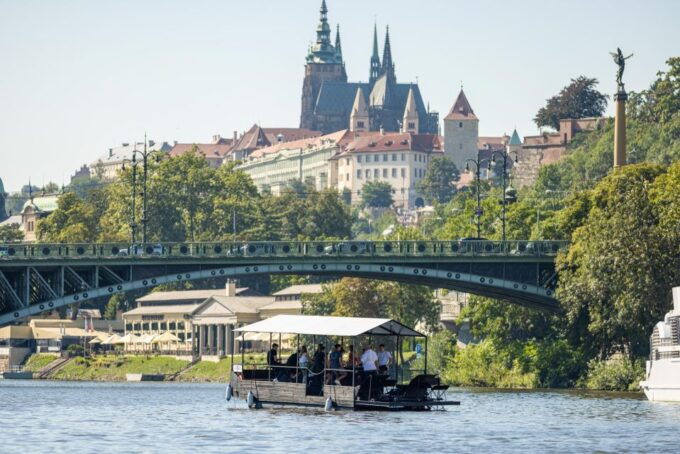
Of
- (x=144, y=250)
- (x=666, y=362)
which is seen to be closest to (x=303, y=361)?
(x=666, y=362)

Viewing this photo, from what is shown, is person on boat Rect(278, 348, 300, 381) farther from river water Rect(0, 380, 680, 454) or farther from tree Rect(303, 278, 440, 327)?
tree Rect(303, 278, 440, 327)

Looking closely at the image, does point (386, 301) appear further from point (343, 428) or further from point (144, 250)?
point (343, 428)

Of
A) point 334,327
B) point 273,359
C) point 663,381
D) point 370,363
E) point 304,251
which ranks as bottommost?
point 663,381

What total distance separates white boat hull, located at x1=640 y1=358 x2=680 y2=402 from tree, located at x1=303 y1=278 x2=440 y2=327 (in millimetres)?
61142

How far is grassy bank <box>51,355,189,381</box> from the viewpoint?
182 meters

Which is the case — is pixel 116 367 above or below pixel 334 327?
below

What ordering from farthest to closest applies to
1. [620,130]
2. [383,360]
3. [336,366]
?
[620,130] → [383,360] → [336,366]

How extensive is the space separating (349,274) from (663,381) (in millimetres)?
34102

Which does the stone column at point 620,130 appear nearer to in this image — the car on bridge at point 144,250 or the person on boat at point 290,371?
the car on bridge at point 144,250

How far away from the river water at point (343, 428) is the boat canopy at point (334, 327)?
3.28 m

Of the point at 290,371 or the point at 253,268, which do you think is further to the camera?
the point at 253,268

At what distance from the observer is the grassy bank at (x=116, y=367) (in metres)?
182

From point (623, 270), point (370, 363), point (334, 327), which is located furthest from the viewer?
point (623, 270)

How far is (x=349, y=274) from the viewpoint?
126312mm
